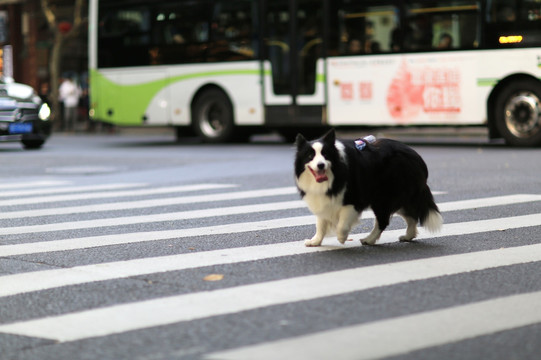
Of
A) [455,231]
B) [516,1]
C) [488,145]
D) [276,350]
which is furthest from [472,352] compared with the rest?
[488,145]

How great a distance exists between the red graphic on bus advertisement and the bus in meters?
0.02

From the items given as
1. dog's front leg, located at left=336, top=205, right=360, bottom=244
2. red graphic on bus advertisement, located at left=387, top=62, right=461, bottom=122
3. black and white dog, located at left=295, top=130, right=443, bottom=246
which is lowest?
dog's front leg, located at left=336, top=205, right=360, bottom=244

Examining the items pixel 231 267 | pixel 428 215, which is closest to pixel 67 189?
pixel 428 215

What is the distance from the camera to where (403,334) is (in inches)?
182

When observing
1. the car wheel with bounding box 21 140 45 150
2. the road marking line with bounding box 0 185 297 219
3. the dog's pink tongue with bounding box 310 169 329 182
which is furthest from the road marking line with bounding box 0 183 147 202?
the car wheel with bounding box 21 140 45 150

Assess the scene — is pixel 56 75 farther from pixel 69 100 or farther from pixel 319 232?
pixel 319 232

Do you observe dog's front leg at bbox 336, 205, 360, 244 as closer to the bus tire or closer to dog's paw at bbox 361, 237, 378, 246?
dog's paw at bbox 361, 237, 378, 246

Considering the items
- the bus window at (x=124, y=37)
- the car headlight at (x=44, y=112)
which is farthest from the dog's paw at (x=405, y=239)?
the bus window at (x=124, y=37)

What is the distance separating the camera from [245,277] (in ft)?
20.0

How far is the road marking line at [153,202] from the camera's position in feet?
32.8

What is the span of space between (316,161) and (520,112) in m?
11.8

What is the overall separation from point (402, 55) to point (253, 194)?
8.42 m

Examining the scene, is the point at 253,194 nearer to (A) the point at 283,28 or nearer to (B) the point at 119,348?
(B) the point at 119,348

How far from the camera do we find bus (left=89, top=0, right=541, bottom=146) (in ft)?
58.3
